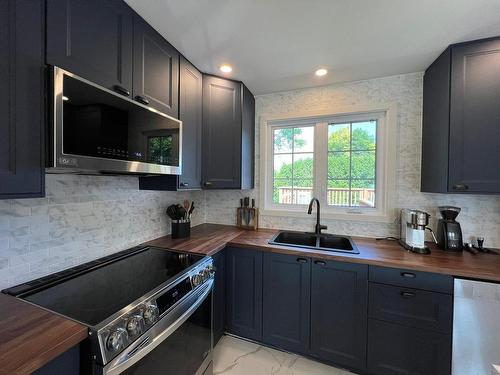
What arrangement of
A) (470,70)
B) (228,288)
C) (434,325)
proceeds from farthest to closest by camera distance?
(228,288) < (470,70) < (434,325)

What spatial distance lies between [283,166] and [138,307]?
6.03 feet

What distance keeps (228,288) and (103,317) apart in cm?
115

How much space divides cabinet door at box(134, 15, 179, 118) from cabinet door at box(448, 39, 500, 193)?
1961mm

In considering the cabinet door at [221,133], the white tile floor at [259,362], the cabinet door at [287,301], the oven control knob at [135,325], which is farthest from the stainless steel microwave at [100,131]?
the white tile floor at [259,362]

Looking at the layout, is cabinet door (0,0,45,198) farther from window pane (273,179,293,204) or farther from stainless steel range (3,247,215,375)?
window pane (273,179,293,204)

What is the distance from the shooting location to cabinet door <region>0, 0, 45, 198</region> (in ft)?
2.37

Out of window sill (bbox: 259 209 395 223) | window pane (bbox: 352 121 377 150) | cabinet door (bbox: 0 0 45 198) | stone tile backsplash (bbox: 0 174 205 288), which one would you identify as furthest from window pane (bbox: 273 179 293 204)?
cabinet door (bbox: 0 0 45 198)

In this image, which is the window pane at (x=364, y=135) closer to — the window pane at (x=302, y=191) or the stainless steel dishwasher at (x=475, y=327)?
the window pane at (x=302, y=191)

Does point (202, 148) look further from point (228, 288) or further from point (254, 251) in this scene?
point (228, 288)

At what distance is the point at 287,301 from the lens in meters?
1.66

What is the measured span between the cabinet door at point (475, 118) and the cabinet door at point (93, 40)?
2.11 m

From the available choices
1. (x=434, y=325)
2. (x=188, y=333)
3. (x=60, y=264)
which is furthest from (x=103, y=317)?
(x=434, y=325)

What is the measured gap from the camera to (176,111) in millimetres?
1562

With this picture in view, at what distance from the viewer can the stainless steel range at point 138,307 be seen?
2.54 feet
